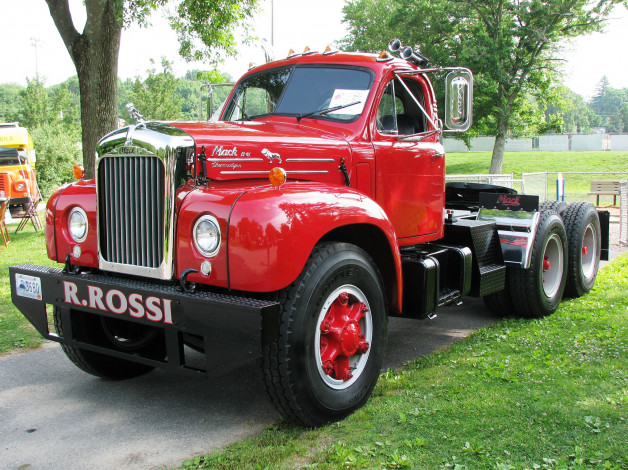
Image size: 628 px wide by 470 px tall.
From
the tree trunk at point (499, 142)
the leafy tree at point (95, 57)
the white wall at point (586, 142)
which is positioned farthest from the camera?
the white wall at point (586, 142)

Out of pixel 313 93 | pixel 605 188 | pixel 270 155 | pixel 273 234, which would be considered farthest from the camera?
pixel 605 188

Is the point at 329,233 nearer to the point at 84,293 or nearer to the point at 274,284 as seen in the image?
the point at 274,284

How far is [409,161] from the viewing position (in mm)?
4734

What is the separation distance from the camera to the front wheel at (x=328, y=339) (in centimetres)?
324

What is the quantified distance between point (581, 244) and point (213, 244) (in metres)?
4.91

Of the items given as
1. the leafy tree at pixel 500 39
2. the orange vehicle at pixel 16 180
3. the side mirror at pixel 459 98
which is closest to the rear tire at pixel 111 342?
the side mirror at pixel 459 98

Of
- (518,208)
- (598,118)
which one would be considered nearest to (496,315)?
(518,208)

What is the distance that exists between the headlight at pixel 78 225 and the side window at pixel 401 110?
220 cm

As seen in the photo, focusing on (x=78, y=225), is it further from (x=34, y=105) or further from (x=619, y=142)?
(x=619, y=142)

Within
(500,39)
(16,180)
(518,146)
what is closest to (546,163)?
(500,39)

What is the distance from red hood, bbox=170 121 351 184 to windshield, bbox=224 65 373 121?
0.25m

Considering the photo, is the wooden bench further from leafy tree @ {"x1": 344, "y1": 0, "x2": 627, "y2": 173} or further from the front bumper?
the front bumper

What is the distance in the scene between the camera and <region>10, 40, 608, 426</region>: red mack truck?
3.20m

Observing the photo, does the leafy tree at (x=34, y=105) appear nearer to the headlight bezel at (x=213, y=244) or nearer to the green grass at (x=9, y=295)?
the green grass at (x=9, y=295)
